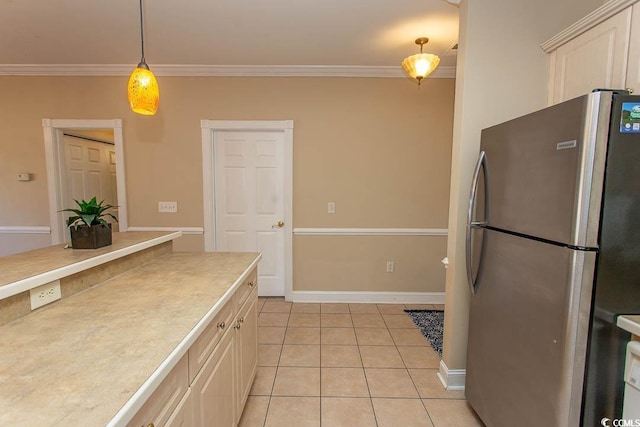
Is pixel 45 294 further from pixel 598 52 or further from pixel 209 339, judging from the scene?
pixel 598 52

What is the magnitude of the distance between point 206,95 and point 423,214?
2819 mm

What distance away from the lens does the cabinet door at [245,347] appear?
1.55m

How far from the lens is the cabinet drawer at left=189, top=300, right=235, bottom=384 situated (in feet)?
3.33

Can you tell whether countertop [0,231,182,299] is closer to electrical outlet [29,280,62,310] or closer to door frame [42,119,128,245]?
electrical outlet [29,280,62,310]

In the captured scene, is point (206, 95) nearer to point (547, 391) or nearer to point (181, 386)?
point (181, 386)

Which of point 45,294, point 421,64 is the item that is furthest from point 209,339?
point 421,64

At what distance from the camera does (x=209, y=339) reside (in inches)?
45.6

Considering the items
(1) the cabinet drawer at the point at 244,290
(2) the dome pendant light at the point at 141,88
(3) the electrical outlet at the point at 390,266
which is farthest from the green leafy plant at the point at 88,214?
(3) the electrical outlet at the point at 390,266

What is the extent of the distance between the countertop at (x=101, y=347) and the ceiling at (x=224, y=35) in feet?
6.71

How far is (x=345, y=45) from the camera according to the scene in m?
2.70

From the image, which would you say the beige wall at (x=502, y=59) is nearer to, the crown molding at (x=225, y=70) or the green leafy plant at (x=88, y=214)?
the crown molding at (x=225, y=70)

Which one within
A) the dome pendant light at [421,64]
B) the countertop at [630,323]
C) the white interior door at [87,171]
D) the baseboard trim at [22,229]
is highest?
the dome pendant light at [421,64]

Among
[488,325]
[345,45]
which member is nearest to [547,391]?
[488,325]

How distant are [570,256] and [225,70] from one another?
11.1 feet
